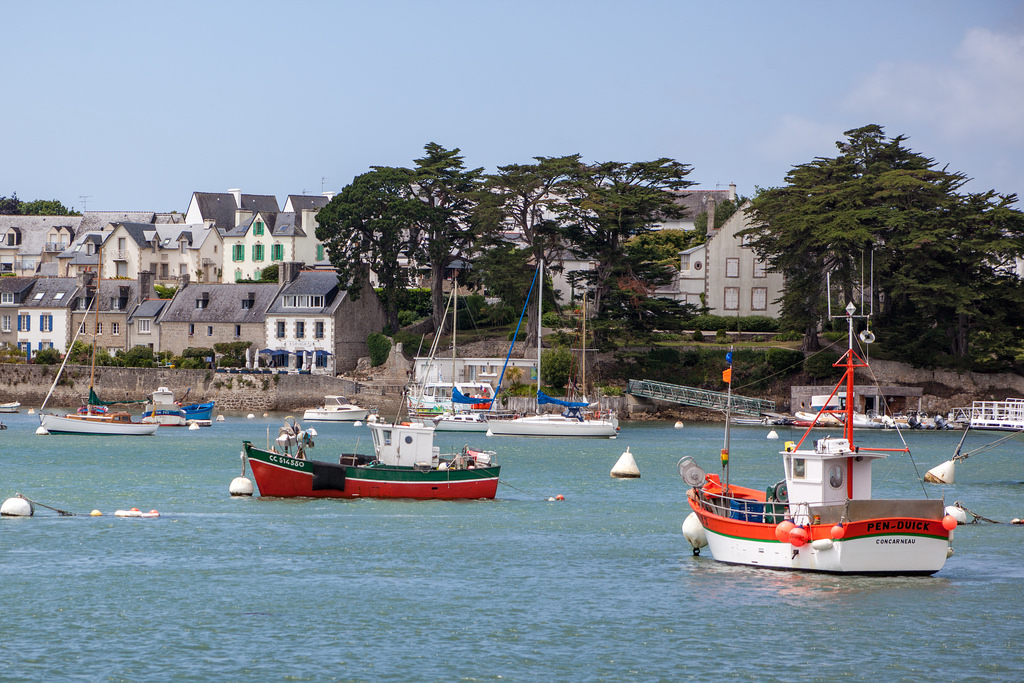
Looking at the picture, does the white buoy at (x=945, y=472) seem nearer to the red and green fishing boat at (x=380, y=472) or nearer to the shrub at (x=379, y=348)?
the red and green fishing boat at (x=380, y=472)

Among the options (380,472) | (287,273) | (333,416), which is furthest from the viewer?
(287,273)

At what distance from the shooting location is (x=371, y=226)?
88.8m

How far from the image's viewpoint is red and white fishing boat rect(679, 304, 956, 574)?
26.0 meters

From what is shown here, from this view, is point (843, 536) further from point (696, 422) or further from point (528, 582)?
point (696, 422)

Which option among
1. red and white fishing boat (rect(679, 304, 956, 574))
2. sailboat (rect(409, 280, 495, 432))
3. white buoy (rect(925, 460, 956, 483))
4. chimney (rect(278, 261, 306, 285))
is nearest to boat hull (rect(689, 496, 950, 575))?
red and white fishing boat (rect(679, 304, 956, 574))

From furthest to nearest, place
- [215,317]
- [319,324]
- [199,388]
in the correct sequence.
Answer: [215,317], [319,324], [199,388]

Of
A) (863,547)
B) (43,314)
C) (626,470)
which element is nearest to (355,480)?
(626,470)

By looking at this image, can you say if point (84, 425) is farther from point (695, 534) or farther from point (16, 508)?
point (695, 534)

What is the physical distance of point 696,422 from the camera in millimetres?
80062

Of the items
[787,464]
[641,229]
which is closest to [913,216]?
[641,229]

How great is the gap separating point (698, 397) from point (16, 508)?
52380mm

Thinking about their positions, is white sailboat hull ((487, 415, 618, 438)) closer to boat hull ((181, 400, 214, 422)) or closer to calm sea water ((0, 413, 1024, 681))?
boat hull ((181, 400, 214, 422))

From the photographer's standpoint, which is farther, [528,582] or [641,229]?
[641,229]

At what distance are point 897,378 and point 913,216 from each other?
10.1 meters
